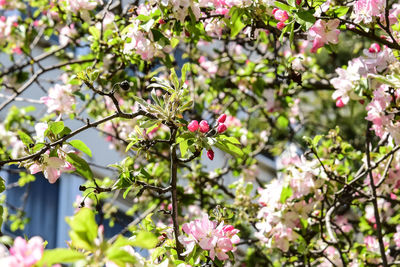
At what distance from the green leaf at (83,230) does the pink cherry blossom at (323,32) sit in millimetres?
1321

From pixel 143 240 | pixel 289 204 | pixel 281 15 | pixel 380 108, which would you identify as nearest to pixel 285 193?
pixel 289 204

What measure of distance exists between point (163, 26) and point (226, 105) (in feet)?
6.29

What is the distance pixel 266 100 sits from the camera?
363cm

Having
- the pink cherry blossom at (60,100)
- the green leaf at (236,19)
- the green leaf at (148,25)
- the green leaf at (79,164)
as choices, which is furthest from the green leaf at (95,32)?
the green leaf at (79,164)

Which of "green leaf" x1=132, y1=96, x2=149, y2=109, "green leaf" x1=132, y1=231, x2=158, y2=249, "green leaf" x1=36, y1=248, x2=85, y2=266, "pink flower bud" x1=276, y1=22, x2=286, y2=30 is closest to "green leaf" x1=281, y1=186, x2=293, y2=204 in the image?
"pink flower bud" x1=276, y1=22, x2=286, y2=30

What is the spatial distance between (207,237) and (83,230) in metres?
0.70

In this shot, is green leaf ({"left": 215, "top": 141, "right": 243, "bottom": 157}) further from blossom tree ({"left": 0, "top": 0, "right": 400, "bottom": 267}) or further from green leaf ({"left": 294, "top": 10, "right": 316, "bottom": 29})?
green leaf ({"left": 294, "top": 10, "right": 316, "bottom": 29})

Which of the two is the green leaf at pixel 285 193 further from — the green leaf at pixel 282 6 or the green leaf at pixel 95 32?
the green leaf at pixel 95 32

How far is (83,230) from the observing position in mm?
812

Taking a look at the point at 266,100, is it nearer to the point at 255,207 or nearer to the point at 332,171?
the point at 255,207

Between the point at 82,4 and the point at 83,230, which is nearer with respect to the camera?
the point at 83,230

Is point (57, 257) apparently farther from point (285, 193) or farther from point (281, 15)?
point (285, 193)

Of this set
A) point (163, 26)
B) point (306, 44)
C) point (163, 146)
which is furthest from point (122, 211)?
point (163, 26)

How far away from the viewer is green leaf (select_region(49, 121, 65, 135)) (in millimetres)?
1459
